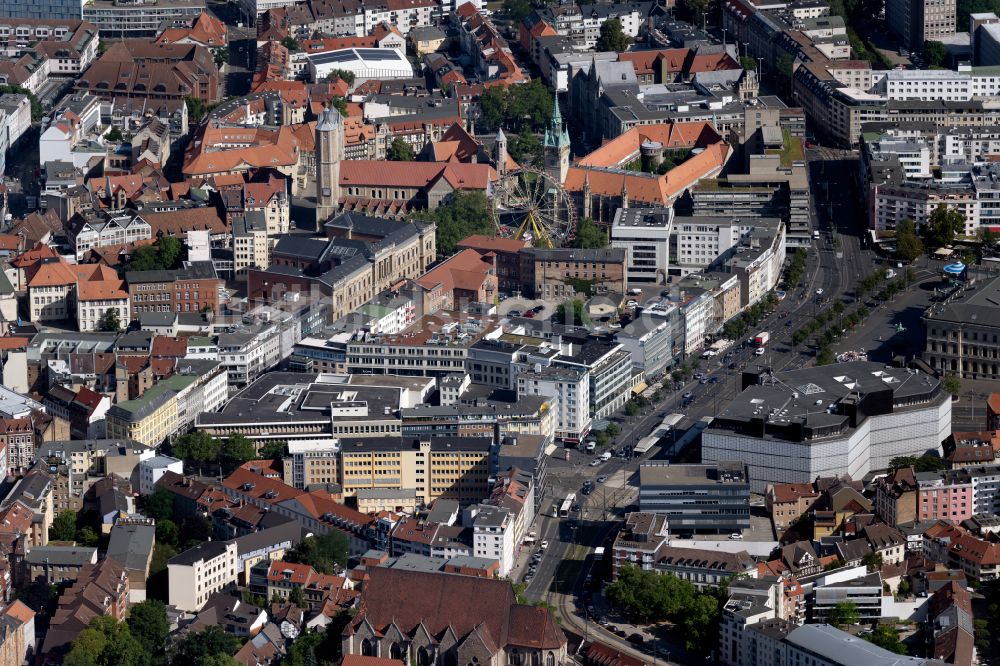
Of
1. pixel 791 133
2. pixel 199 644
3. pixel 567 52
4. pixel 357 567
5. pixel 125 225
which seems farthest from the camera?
pixel 567 52

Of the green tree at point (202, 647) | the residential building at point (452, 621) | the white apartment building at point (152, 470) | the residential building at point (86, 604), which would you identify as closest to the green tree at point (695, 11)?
the white apartment building at point (152, 470)

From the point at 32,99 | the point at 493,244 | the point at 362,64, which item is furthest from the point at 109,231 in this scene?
the point at 362,64

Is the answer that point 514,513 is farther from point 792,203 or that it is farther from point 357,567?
point 792,203

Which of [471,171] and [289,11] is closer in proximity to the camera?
[471,171]

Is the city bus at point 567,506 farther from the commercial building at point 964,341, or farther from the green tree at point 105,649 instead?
the commercial building at point 964,341

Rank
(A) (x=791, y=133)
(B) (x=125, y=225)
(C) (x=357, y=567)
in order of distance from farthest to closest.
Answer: (A) (x=791, y=133), (B) (x=125, y=225), (C) (x=357, y=567)

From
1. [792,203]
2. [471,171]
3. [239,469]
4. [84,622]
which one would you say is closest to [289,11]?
[471,171]

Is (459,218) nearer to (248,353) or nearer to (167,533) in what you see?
(248,353)
